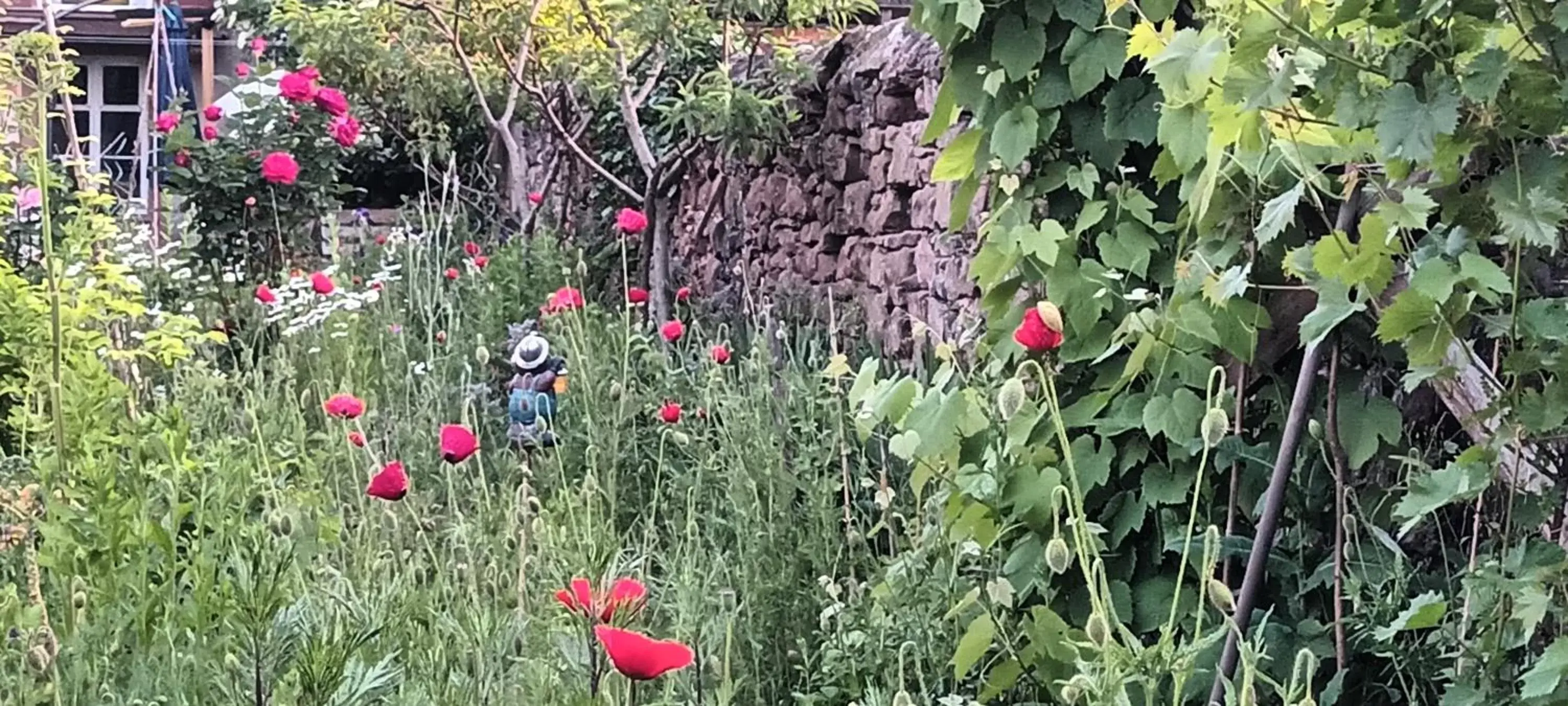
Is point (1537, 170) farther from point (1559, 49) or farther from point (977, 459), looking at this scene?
point (977, 459)

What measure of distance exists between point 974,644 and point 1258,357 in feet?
1.77

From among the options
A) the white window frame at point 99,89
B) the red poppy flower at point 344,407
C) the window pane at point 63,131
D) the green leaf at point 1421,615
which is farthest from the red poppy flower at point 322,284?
the white window frame at point 99,89

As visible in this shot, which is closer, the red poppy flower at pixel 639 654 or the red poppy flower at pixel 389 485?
the red poppy flower at pixel 639 654

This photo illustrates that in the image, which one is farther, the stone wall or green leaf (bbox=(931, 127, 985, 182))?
the stone wall

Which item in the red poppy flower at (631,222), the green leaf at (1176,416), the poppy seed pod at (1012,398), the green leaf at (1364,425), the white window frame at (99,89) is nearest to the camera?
the poppy seed pod at (1012,398)

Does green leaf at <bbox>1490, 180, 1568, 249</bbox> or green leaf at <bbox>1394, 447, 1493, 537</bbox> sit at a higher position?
green leaf at <bbox>1490, 180, 1568, 249</bbox>

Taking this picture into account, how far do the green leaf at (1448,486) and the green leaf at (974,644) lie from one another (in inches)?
23.9

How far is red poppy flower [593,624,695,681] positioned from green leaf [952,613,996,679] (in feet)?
2.84

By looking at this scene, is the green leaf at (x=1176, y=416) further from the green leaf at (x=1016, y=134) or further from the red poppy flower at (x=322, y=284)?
the red poppy flower at (x=322, y=284)

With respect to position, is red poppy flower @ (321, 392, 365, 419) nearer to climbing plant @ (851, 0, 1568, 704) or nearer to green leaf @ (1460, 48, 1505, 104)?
climbing plant @ (851, 0, 1568, 704)

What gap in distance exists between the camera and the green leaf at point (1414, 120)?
4.14 feet

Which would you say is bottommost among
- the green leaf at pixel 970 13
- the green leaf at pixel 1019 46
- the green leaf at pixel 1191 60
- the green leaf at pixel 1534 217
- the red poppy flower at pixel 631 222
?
the red poppy flower at pixel 631 222

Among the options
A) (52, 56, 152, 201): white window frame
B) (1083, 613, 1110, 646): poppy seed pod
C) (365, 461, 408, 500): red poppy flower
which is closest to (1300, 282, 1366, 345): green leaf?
(1083, 613, 1110, 646): poppy seed pod

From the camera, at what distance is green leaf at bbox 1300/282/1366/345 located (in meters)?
1.46
